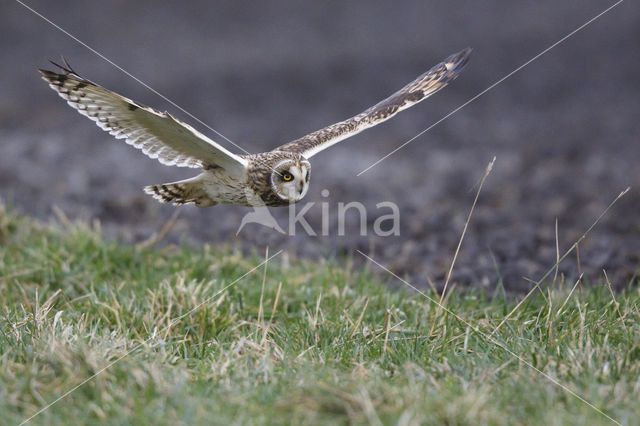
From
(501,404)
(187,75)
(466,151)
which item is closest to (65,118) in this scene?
(187,75)

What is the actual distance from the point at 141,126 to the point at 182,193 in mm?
509

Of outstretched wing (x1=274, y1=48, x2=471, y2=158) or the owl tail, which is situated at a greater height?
the owl tail

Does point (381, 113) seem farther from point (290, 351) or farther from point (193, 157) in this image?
point (290, 351)

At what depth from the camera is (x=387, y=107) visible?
183 inches

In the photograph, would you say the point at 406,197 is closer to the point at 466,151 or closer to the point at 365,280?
the point at 466,151

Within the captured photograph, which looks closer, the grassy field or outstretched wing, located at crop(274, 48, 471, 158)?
the grassy field

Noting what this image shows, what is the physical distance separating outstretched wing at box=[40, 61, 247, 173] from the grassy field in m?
0.94

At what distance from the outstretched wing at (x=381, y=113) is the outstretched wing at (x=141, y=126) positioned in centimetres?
60

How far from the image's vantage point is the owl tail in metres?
4.12

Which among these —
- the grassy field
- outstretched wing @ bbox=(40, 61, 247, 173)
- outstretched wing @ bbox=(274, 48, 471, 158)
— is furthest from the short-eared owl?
the grassy field

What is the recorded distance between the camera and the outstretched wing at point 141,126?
363cm

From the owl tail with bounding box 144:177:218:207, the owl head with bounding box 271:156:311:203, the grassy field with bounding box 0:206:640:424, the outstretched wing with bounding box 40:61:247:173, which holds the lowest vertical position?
the grassy field with bounding box 0:206:640:424

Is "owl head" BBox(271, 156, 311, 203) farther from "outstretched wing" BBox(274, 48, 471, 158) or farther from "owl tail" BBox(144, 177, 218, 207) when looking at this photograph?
"owl tail" BBox(144, 177, 218, 207)

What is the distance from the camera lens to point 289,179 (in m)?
3.80
